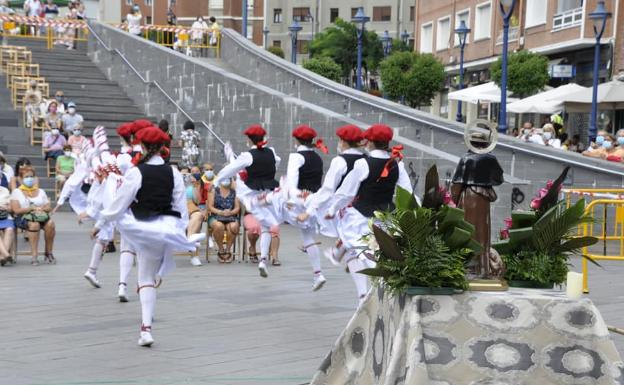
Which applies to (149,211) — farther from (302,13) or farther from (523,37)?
(302,13)

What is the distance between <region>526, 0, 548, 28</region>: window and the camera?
144ft

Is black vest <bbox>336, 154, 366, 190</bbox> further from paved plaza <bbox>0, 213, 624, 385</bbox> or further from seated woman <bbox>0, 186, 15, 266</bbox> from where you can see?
seated woman <bbox>0, 186, 15, 266</bbox>

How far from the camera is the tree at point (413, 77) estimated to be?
43.3 m

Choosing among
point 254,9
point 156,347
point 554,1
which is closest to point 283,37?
point 254,9

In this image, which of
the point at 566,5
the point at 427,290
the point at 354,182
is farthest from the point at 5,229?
the point at 566,5

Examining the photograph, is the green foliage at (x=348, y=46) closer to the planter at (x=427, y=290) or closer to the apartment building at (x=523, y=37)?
the apartment building at (x=523, y=37)

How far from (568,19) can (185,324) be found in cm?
3268

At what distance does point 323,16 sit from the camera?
99.3 meters

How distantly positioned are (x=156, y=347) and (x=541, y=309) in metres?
4.19

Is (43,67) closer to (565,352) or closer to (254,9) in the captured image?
(565,352)

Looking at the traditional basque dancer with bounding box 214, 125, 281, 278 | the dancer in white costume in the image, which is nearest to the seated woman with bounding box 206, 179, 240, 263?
the traditional basque dancer with bounding box 214, 125, 281, 278

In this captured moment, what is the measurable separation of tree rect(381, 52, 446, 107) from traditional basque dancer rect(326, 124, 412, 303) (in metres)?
33.1

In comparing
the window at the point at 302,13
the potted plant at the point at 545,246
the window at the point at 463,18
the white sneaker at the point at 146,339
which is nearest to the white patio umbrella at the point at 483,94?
the window at the point at 463,18

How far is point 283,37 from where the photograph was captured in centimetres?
10319
